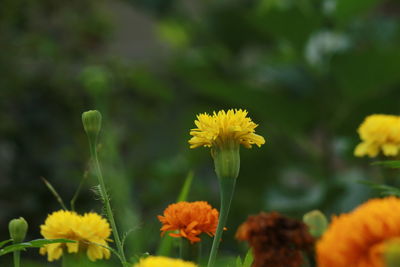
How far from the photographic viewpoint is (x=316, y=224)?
0.26 meters

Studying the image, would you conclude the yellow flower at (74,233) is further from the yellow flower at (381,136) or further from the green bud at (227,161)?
the yellow flower at (381,136)

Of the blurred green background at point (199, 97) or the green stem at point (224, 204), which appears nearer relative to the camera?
the green stem at point (224, 204)

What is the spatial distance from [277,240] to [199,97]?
2.78m

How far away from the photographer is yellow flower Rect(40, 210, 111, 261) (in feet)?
0.99

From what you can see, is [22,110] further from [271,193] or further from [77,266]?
[77,266]

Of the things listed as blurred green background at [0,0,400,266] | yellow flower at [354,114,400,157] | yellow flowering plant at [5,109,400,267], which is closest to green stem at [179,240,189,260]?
yellow flowering plant at [5,109,400,267]

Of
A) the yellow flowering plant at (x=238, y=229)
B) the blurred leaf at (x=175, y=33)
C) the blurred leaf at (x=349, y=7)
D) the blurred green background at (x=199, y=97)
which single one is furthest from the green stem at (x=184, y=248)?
the blurred leaf at (x=175, y=33)

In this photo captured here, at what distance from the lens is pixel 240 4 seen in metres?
2.81

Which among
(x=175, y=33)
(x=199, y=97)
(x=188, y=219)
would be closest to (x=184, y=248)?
(x=188, y=219)

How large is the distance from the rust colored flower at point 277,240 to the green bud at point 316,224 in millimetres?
17

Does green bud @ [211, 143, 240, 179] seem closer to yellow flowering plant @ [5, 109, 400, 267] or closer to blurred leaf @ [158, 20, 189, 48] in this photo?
yellow flowering plant @ [5, 109, 400, 267]

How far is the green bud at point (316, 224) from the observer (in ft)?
0.85

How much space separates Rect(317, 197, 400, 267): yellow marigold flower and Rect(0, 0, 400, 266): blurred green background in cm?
85

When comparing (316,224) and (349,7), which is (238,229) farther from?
(349,7)
